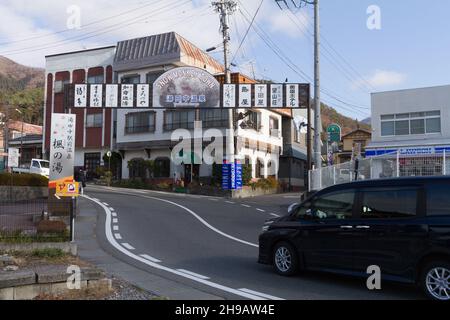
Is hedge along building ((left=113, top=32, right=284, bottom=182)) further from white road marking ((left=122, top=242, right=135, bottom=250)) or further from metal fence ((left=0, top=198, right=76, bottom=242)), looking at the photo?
white road marking ((left=122, top=242, right=135, bottom=250))

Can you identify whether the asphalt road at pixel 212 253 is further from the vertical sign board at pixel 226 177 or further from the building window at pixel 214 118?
the building window at pixel 214 118

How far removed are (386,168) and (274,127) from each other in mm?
24379

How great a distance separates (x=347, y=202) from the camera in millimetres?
8508

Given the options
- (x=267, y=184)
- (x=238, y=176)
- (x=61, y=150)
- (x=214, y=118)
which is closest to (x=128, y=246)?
(x=61, y=150)

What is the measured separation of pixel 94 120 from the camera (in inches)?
1935

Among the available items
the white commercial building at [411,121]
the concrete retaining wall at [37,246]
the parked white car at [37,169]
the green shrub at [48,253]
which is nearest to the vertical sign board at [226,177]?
the white commercial building at [411,121]

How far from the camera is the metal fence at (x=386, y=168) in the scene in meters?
20.7

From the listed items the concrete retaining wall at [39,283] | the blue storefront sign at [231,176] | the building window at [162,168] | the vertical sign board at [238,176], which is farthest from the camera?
the building window at [162,168]

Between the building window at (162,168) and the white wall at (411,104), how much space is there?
1726 centimetres

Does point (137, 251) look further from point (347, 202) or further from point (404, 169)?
point (404, 169)

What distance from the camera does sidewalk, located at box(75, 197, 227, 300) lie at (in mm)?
7660

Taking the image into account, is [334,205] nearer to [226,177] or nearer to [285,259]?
[285,259]

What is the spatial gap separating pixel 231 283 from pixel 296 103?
22021 mm
